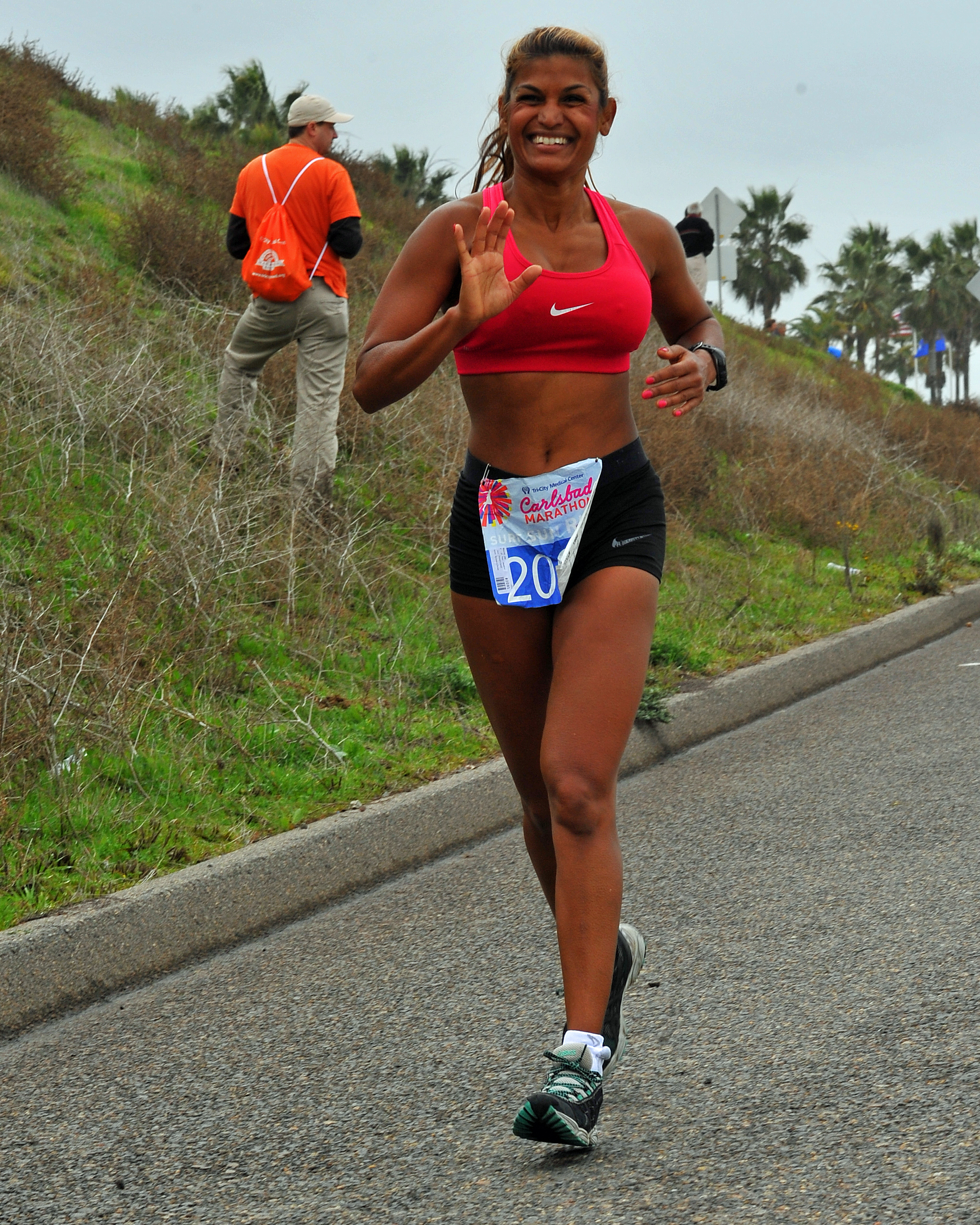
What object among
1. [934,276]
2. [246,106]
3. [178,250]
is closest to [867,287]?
[934,276]

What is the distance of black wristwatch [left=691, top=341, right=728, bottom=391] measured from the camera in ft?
11.7

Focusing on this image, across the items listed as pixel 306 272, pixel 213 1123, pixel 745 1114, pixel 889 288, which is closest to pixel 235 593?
pixel 306 272

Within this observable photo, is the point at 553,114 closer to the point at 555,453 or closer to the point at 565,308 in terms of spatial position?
the point at 565,308

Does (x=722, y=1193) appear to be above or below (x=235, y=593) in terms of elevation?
below

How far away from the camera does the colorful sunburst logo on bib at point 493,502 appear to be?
10.5 feet

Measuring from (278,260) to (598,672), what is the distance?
565cm

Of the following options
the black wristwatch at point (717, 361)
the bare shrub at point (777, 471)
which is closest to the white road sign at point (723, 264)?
the bare shrub at point (777, 471)

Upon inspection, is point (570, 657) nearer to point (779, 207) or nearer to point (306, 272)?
point (306, 272)

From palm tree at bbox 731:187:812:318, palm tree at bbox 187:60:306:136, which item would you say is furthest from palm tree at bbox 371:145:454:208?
palm tree at bbox 731:187:812:318

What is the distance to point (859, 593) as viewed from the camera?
36.1 feet

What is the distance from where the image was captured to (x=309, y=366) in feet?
27.3

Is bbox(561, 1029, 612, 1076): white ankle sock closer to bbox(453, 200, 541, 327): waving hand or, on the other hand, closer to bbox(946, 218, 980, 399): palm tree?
bbox(453, 200, 541, 327): waving hand

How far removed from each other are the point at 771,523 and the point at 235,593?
7119mm

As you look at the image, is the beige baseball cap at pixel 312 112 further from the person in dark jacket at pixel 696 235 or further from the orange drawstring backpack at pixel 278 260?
the person in dark jacket at pixel 696 235
